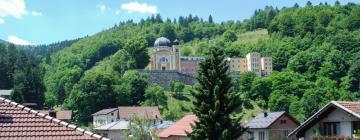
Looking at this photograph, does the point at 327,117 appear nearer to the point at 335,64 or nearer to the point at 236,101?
the point at 236,101

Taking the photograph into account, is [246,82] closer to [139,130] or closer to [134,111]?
[134,111]

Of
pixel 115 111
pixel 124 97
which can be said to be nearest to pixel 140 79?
pixel 124 97

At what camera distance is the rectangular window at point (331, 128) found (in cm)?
2801

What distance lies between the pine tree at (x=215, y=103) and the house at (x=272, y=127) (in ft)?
78.1

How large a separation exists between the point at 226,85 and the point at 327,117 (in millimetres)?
6995

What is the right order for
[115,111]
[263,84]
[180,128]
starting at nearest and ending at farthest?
[180,128] → [115,111] → [263,84]

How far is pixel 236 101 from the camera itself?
32375 millimetres

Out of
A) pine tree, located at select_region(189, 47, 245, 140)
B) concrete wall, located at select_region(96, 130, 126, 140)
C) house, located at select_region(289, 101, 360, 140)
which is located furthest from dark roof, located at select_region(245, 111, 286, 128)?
house, located at select_region(289, 101, 360, 140)

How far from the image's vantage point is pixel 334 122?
2805 centimetres

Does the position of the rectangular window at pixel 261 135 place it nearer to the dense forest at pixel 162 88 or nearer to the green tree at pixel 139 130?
the green tree at pixel 139 130

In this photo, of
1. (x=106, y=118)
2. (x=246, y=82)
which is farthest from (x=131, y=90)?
(x=246, y=82)

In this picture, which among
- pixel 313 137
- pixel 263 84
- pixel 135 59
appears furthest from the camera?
pixel 135 59

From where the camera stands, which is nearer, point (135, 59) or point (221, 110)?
point (221, 110)

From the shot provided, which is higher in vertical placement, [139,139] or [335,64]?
[335,64]
